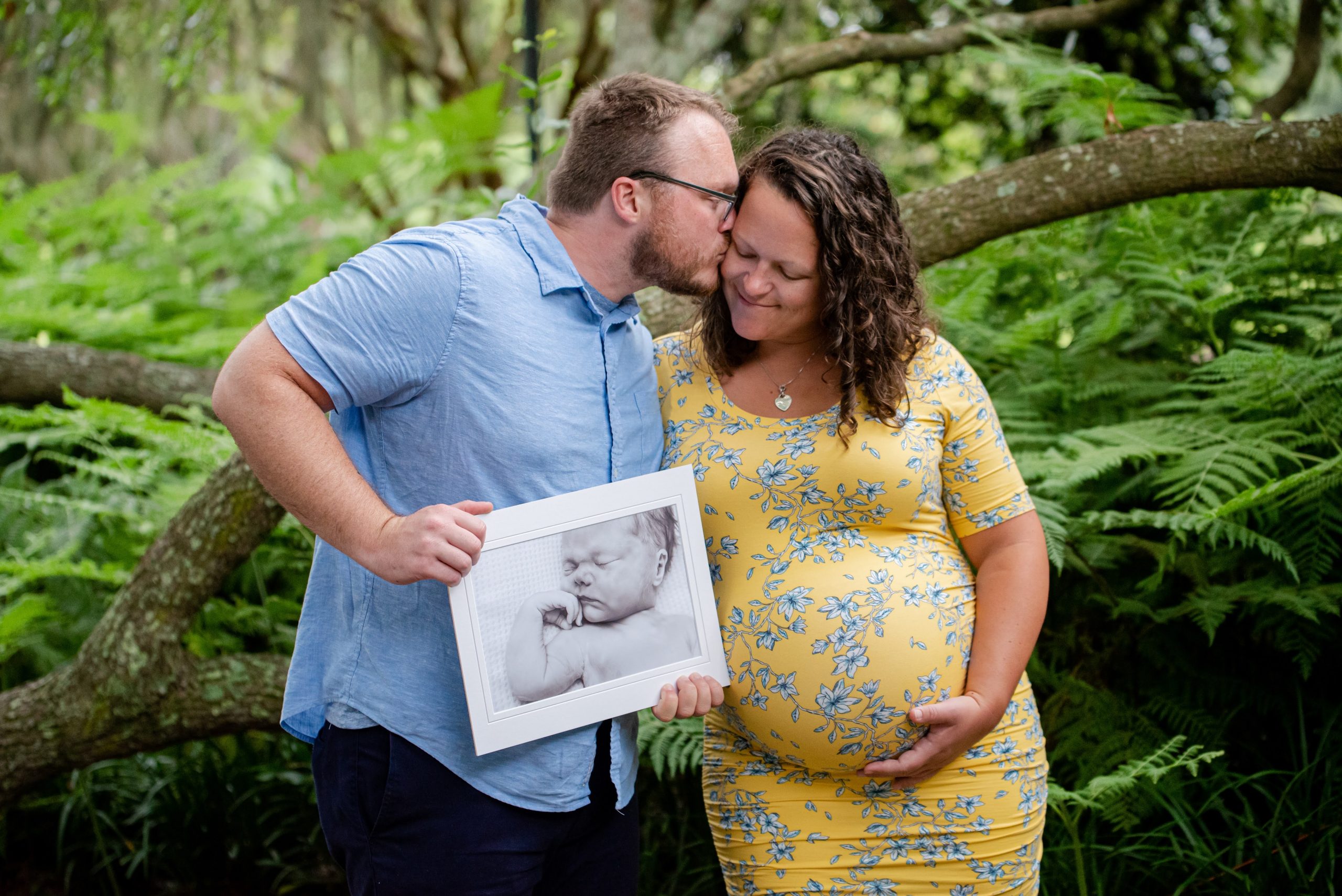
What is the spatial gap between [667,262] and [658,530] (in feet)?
1.55

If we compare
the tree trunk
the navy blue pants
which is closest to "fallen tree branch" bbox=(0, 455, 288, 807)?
the tree trunk

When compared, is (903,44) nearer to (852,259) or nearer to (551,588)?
(852,259)

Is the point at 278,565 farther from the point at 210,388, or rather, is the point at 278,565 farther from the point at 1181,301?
the point at 1181,301

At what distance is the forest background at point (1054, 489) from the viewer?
92.7 inches

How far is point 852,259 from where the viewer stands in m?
1.72

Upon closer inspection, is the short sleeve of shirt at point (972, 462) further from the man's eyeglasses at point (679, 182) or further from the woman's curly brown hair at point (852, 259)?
the man's eyeglasses at point (679, 182)

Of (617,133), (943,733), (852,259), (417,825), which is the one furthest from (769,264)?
(417,825)

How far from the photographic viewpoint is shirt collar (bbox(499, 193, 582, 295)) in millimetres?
1574

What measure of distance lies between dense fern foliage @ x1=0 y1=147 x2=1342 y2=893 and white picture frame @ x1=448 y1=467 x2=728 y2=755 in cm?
77

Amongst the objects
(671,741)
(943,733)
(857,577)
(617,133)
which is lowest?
(671,741)

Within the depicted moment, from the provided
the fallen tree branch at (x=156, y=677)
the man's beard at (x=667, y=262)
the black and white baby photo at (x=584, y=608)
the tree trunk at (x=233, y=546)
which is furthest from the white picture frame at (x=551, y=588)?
Result: the fallen tree branch at (x=156, y=677)

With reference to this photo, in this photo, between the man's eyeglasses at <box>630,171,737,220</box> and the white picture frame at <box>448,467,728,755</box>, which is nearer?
the white picture frame at <box>448,467,728,755</box>

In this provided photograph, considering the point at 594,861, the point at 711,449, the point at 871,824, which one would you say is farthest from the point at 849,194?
the point at 594,861

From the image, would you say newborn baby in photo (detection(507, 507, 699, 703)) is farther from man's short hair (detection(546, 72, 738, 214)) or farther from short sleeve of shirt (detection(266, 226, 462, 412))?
man's short hair (detection(546, 72, 738, 214))
